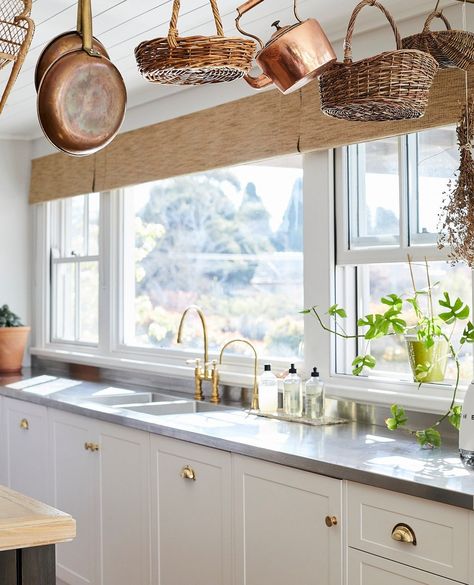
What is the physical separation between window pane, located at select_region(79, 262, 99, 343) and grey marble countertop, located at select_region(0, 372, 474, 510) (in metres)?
1.42

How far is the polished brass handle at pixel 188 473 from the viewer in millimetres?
3116

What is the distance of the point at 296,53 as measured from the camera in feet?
6.99

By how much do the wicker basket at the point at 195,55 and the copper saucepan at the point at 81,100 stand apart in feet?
1.22

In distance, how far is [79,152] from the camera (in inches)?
96.9

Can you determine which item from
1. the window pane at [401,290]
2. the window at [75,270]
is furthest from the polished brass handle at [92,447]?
the window at [75,270]

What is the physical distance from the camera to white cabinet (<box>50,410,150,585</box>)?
3.43 metres

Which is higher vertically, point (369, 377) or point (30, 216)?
point (30, 216)

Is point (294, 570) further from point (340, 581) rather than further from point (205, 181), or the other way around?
point (205, 181)

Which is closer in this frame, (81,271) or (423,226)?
(423,226)

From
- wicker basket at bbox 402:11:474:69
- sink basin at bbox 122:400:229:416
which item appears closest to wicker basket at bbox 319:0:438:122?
wicker basket at bbox 402:11:474:69

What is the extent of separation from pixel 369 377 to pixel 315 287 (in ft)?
1.44

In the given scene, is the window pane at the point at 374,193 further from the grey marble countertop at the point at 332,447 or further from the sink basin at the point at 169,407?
the sink basin at the point at 169,407

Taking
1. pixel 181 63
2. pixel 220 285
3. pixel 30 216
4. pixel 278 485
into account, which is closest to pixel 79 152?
pixel 181 63

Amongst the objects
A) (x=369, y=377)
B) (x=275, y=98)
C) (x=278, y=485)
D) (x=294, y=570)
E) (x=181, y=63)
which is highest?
(x=275, y=98)
